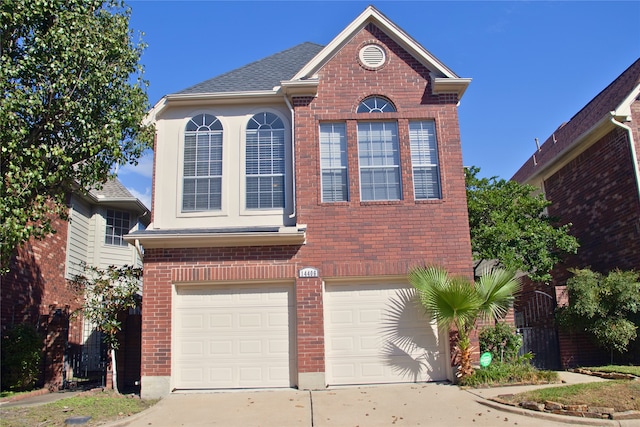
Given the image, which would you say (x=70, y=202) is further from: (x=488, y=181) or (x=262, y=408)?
(x=488, y=181)

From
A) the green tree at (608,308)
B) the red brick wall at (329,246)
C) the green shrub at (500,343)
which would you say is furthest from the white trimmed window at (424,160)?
the green tree at (608,308)

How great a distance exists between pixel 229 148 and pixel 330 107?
2.40m

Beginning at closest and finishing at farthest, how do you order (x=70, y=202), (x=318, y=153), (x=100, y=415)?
(x=100, y=415), (x=318, y=153), (x=70, y=202)

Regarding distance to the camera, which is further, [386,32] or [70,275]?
[70,275]

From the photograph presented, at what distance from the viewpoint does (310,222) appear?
11.8 m

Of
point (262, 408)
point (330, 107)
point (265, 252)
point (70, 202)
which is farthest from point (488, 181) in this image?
point (70, 202)

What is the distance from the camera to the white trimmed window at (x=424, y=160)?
1212cm

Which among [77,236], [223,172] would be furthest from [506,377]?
[77,236]

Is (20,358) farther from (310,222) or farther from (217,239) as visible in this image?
(310,222)

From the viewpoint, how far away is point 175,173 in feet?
41.3

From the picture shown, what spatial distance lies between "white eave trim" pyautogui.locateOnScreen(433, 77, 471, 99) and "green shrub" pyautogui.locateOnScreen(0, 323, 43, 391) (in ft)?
34.8

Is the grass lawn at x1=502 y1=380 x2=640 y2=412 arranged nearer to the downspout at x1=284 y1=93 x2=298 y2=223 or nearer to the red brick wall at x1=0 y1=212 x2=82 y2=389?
the downspout at x1=284 y1=93 x2=298 y2=223

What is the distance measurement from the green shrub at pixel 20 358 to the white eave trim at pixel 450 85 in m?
10.6

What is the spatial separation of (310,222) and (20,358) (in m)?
7.07
